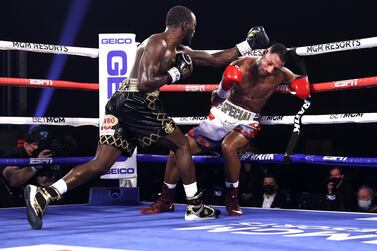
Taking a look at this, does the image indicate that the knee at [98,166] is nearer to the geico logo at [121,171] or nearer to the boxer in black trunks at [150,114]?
the boxer in black trunks at [150,114]

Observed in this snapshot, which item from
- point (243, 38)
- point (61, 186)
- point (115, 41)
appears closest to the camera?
point (61, 186)

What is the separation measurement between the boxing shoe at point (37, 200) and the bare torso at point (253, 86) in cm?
104

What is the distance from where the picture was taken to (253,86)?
3.28 m

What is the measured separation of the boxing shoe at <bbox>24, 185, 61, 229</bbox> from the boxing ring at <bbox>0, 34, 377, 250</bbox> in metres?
0.04

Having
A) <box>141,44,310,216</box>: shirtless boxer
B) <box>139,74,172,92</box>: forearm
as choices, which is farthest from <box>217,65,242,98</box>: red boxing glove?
<box>139,74,172,92</box>: forearm

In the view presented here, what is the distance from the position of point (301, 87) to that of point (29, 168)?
150 cm

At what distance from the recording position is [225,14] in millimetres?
5441

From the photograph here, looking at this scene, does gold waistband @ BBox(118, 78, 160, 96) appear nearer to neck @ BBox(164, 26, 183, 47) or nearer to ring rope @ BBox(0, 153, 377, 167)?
neck @ BBox(164, 26, 183, 47)

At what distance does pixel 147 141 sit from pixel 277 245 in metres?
1.00

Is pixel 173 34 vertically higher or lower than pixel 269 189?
higher

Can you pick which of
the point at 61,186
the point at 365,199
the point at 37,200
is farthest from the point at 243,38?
the point at 37,200

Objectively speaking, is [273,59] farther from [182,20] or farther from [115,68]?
[115,68]

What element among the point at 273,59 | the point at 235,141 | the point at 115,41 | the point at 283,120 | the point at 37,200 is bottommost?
the point at 37,200

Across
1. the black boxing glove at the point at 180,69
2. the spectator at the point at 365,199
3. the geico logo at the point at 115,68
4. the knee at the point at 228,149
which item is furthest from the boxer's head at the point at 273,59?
the spectator at the point at 365,199
